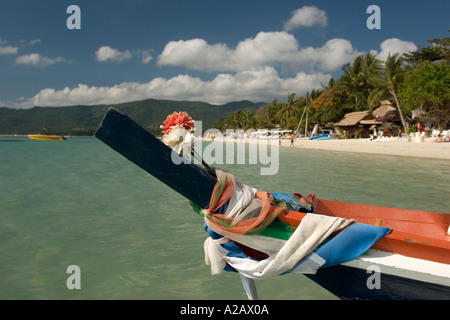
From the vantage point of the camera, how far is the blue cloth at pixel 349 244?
2.35m

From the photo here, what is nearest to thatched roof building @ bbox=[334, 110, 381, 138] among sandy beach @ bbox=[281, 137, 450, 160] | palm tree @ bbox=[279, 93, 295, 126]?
sandy beach @ bbox=[281, 137, 450, 160]

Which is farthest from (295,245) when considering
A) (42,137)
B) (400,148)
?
(42,137)

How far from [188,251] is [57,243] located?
255 centimetres

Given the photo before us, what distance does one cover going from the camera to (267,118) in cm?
8338

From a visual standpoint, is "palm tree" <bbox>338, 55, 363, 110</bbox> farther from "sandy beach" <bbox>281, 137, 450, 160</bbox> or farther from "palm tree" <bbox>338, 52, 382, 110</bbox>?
"sandy beach" <bbox>281, 137, 450, 160</bbox>

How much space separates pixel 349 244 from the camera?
2.36 metres

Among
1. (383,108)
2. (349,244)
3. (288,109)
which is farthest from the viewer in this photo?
(288,109)

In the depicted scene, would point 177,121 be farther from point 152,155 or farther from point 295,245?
point 295,245

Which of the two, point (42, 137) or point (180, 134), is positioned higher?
point (42, 137)

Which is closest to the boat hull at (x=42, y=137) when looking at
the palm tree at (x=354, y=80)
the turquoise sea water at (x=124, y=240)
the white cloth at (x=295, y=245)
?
the palm tree at (x=354, y=80)

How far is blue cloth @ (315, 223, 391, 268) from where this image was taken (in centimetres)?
235

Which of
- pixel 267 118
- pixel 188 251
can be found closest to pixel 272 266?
pixel 188 251

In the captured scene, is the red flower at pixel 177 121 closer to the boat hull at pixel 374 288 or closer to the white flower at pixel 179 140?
the white flower at pixel 179 140
